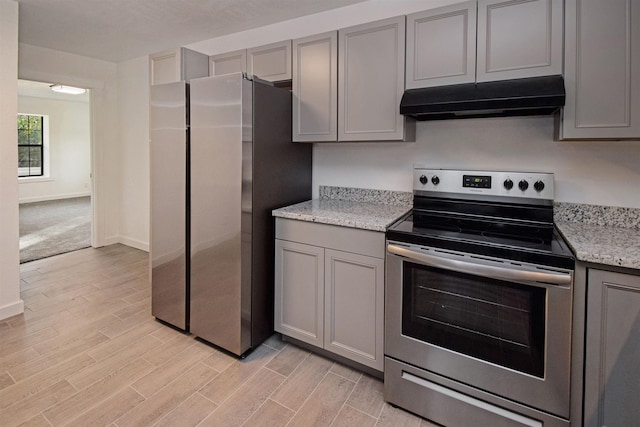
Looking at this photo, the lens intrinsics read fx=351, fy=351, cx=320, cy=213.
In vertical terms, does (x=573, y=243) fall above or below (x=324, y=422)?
above

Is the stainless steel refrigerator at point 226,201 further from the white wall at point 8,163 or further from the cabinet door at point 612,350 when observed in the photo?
the cabinet door at point 612,350

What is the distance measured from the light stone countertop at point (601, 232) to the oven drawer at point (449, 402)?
725mm

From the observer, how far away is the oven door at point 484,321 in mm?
1483

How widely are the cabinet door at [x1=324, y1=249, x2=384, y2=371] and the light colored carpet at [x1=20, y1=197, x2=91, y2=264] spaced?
3.99 m

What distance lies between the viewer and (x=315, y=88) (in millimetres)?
2473

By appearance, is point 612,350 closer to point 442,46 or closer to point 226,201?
point 442,46

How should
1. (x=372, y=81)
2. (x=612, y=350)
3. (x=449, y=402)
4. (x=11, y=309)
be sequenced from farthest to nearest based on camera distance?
(x=11, y=309) < (x=372, y=81) < (x=449, y=402) < (x=612, y=350)

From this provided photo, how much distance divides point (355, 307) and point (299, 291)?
1.36 feet

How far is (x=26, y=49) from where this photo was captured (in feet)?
12.9

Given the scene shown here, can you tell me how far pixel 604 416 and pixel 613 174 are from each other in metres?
1.25

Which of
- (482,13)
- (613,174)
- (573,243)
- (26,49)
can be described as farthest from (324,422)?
(26,49)

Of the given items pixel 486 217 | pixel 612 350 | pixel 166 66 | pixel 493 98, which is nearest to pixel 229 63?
pixel 166 66

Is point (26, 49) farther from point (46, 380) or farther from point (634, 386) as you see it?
point (634, 386)

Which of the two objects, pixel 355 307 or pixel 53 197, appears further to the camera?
pixel 53 197
